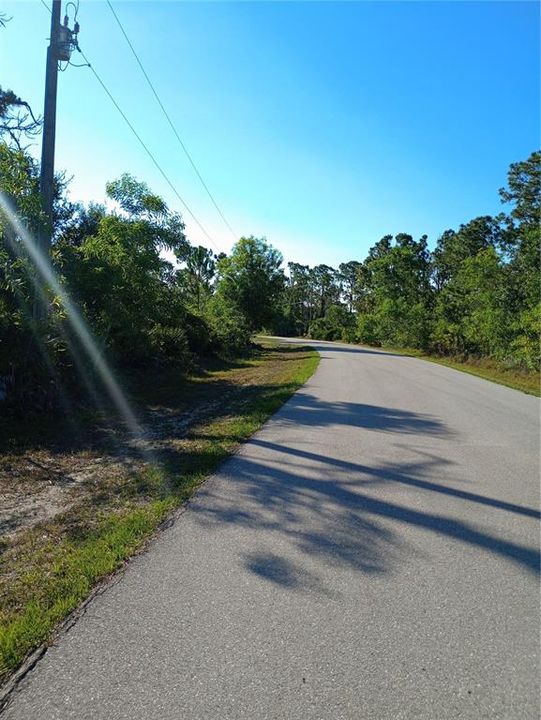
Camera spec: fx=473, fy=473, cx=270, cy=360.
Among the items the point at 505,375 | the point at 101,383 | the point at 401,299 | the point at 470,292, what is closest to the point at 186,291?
the point at 101,383

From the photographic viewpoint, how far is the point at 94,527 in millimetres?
4066

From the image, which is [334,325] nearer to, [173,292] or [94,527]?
[173,292]

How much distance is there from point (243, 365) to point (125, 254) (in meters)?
11.6

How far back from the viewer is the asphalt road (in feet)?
7.27

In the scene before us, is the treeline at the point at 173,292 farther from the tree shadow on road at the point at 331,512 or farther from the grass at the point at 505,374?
the tree shadow on road at the point at 331,512

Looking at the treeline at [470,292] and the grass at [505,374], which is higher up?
the treeline at [470,292]

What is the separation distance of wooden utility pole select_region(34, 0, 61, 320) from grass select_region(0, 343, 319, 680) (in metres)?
3.53

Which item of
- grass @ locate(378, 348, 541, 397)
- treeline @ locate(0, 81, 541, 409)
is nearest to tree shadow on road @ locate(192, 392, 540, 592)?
treeline @ locate(0, 81, 541, 409)

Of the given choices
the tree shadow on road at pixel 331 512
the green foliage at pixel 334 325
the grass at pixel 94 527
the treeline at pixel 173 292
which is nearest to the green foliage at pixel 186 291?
the treeline at pixel 173 292

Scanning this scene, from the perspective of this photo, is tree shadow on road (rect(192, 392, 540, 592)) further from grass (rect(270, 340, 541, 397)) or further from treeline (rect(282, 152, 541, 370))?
treeline (rect(282, 152, 541, 370))

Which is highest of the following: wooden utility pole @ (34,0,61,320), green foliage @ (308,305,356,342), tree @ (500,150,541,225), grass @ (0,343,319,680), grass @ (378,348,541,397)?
tree @ (500,150,541,225)

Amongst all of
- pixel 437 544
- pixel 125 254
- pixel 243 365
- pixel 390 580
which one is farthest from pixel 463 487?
pixel 243 365

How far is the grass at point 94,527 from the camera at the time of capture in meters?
2.80

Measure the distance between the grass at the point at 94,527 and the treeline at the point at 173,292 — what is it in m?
2.26
